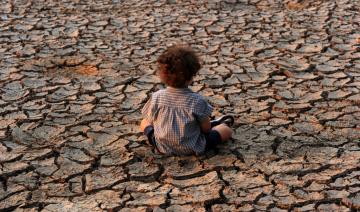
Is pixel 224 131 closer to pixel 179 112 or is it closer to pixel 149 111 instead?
pixel 179 112

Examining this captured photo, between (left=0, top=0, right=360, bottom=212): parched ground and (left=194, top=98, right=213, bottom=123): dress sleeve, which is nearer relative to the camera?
(left=0, top=0, right=360, bottom=212): parched ground

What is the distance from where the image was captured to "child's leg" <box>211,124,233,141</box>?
12.3ft

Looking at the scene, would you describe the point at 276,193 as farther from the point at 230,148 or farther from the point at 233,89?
the point at 233,89

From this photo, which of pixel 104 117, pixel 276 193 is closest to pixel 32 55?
pixel 104 117

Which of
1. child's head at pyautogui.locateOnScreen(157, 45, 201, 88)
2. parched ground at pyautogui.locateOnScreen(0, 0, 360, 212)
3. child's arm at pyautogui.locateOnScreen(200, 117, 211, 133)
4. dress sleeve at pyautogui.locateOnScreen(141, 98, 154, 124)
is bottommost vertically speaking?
parched ground at pyautogui.locateOnScreen(0, 0, 360, 212)

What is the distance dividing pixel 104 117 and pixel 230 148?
38.1 inches

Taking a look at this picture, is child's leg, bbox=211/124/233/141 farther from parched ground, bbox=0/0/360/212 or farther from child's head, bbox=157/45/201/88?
child's head, bbox=157/45/201/88

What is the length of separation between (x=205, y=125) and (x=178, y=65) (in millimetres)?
395

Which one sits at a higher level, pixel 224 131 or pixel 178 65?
pixel 178 65

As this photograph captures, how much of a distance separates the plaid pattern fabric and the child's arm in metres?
0.02

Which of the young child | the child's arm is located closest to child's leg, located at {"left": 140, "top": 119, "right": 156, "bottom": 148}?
the young child

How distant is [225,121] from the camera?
4039mm

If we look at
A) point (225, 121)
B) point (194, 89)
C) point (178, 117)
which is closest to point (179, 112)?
point (178, 117)

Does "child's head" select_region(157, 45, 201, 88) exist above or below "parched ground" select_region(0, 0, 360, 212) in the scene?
above
